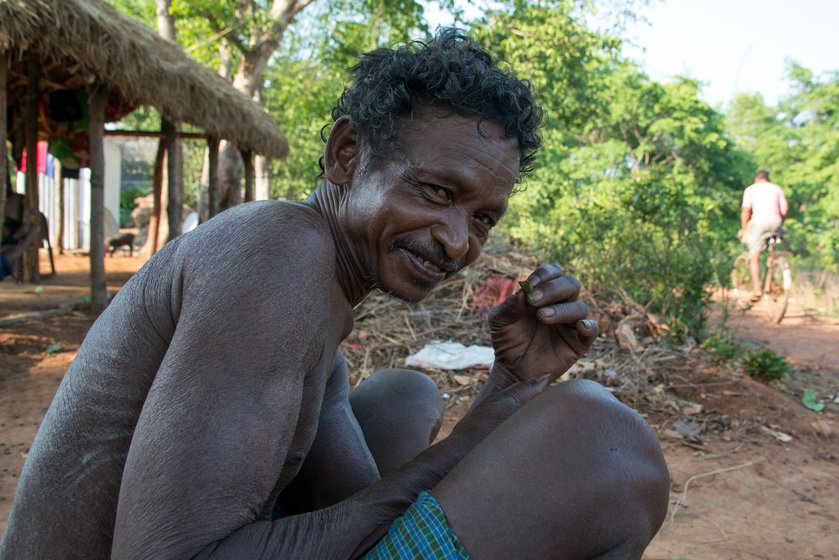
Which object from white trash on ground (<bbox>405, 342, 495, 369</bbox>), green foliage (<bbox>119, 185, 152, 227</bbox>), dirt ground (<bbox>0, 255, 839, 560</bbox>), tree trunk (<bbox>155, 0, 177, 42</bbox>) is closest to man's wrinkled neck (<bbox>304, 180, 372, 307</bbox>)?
dirt ground (<bbox>0, 255, 839, 560</bbox>)

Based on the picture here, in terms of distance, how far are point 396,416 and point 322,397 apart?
2.34 feet

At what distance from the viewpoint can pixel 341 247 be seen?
1.43 meters

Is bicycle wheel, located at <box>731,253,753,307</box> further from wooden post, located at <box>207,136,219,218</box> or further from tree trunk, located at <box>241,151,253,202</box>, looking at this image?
wooden post, located at <box>207,136,219,218</box>

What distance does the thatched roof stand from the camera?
16.7 ft

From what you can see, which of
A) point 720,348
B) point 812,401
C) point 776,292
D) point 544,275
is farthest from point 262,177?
point 544,275

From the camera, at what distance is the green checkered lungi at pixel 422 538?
1085 mm

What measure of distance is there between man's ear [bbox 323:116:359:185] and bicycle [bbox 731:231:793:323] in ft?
26.7

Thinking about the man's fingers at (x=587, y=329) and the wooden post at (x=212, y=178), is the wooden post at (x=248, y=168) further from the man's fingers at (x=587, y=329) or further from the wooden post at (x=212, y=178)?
the man's fingers at (x=587, y=329)

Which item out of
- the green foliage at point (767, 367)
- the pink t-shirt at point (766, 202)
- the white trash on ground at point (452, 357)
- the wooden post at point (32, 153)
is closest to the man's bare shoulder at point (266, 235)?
the white trash on ground at point (452, 357)

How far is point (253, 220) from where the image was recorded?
1163 millimetres

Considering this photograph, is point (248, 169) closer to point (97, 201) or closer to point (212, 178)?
point (212, 178)

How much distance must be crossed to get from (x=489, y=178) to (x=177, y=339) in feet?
2.33

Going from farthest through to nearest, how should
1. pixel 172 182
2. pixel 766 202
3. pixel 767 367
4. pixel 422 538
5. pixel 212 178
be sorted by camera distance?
1. pixel 212 178
2. pixel 766 202
3. pixel 172 182
4. pixel 767 367
5. pixel 422 538

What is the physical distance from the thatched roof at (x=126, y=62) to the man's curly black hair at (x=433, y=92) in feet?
14.9
